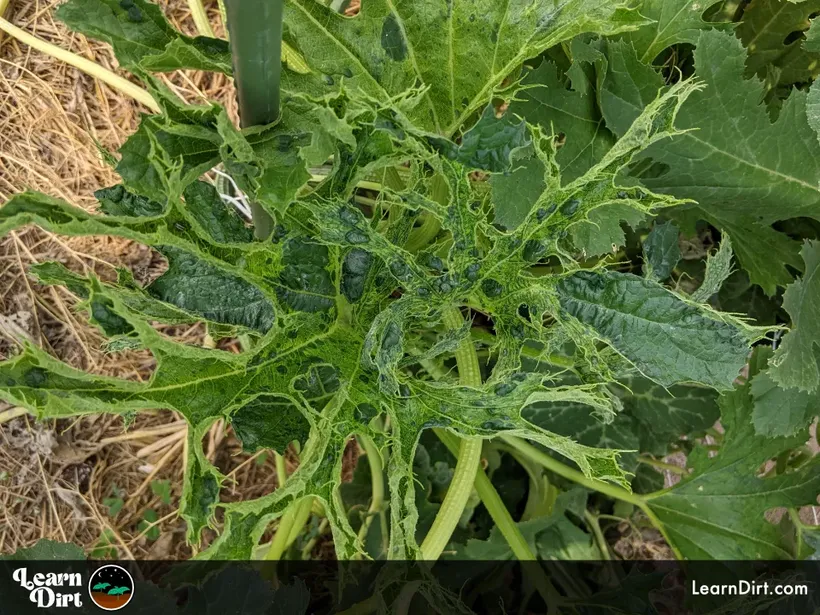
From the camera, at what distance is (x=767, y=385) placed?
973 millimetres

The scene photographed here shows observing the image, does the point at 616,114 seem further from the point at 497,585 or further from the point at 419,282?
the point at 497,585

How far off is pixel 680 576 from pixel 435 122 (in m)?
1.12

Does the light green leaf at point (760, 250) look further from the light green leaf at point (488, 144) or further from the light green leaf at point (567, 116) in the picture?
the light green leaf at point (488, 144)

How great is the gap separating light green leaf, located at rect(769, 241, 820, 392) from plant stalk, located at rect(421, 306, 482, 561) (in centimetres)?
38

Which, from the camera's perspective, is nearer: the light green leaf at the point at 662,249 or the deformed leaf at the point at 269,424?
the deformed leaf at the point at 269,424

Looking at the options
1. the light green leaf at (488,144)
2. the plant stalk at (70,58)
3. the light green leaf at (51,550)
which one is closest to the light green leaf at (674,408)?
the light green leaf at (488,144)

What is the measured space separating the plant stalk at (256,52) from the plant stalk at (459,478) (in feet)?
0.97

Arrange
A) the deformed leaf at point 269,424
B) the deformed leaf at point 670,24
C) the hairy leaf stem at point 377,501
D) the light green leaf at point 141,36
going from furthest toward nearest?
the hairy leaf stem at point 377,501 → the deformed leaf at point 670,24 → the deformed leaf at point 269,424 → the light green leaf at point 141,36

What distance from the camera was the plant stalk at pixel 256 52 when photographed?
1.56 ft

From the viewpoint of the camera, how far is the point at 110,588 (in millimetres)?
917

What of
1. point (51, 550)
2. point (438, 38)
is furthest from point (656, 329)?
point (51, 550)

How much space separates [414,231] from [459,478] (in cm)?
29

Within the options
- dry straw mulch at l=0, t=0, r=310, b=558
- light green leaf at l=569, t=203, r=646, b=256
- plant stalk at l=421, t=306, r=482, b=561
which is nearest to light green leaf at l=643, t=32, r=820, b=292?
light green leaf at l=569, t=203, r=646, b=256

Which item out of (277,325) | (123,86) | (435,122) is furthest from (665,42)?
(123,86)
